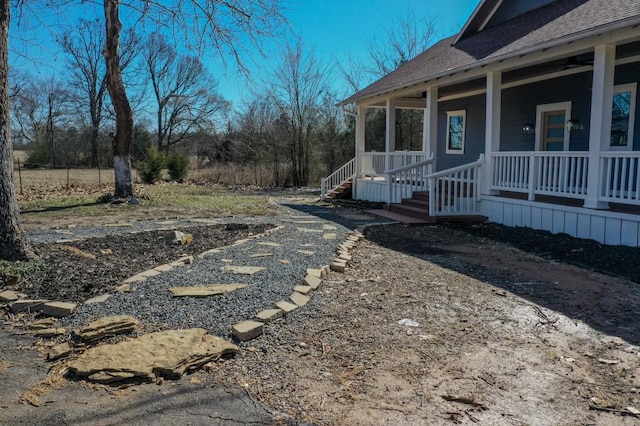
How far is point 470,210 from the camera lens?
971 cm

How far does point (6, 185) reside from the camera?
5.10 m

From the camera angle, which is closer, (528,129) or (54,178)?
(528,129)

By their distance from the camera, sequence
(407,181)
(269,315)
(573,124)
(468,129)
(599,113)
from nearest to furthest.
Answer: (269,315)
(599,113)
(573,124)
(407,181)
(468,129)

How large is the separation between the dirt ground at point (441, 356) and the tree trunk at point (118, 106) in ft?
31.9

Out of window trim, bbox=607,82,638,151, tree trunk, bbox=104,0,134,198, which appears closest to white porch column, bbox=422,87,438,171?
window trim, bbox=607,82,638,151

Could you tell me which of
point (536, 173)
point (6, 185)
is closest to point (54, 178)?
point (6, 185)

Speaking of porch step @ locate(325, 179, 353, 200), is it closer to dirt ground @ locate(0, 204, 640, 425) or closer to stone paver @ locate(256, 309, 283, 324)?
dirt ground @ locate(0, 204, 640, 425)

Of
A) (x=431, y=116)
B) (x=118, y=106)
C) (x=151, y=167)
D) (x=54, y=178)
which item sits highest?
(x=118, y=106)

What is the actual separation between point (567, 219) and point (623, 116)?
9.89 ft

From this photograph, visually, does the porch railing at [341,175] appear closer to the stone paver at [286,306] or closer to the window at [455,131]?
the window at [455,131]

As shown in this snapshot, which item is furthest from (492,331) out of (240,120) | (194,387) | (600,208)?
(240,120)

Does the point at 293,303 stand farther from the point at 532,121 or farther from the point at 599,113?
the point at 532,121

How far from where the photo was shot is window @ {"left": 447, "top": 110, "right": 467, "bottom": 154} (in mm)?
13866

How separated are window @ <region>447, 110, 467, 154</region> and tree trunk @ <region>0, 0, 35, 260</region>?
11636 millimetres
